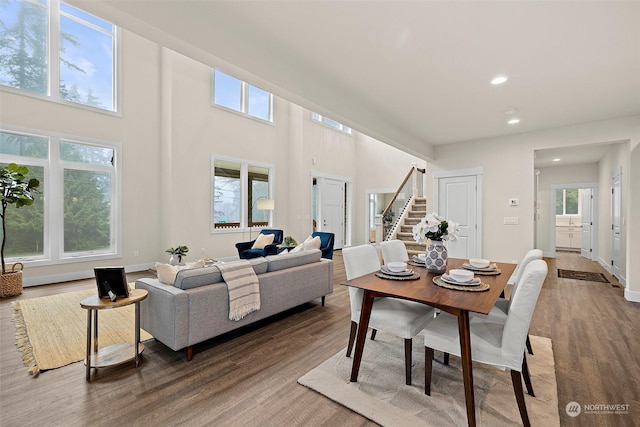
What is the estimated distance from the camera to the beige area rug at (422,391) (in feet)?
5.80

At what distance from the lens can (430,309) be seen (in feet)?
7.86

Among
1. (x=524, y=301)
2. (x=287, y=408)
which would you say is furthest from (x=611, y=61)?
(x=287, y=408)

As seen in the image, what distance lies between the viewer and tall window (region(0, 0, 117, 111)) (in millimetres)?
4691

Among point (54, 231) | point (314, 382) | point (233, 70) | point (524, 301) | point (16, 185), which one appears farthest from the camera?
point (54, 231)

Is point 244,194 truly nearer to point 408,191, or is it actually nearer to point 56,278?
point 56,278

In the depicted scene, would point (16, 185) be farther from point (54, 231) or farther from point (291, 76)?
point (291, 76)

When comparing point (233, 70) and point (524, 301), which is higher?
point (233, 70)

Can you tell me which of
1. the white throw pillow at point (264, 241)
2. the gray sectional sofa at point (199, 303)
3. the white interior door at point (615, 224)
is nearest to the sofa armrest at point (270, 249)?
the white throw pillow at point (264, 241)

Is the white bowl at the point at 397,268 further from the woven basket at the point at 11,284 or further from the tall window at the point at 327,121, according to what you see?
the tall window at the point at 327,121

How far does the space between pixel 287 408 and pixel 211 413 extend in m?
0.47

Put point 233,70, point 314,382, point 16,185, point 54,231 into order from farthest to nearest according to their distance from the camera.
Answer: point 54,231
point 16,185
point 233,70
point 314,382

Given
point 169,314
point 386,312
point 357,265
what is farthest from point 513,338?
point 169,314

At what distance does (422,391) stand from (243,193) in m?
6.03

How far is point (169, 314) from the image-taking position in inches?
93.4
